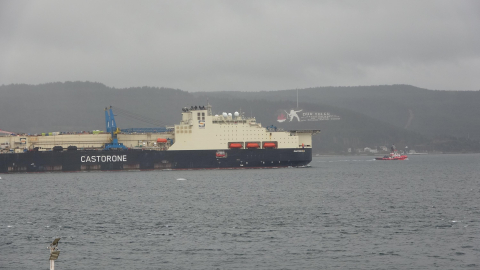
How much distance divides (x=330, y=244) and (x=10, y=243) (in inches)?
542

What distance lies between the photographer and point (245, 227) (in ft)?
93.6

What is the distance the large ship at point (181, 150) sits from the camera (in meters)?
70.3

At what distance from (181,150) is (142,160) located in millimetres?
4956

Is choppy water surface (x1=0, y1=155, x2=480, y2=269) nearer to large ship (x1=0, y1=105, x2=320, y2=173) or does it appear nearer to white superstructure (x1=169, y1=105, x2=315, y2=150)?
large ship (x1=0, y1=105, x2=320, y2=173)

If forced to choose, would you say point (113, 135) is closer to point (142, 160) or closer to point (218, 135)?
point (142, 160)

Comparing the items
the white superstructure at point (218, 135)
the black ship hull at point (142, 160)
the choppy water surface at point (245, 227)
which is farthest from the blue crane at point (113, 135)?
the choppy water surface at point (245, 227)

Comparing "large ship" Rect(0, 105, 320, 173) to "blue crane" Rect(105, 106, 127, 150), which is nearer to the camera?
"large ship" Rect(0, 105, 320, 173)

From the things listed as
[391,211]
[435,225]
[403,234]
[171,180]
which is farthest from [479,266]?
[171,180]

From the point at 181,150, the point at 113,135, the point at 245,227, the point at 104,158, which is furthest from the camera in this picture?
the point at 113,135

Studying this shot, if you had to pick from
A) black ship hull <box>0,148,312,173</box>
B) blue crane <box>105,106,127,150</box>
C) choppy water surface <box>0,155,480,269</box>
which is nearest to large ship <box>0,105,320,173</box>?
black ship hull <box>0,148,312,173</box>

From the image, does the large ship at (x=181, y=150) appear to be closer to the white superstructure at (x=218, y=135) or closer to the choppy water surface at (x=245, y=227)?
the white superstructure at (x=218, y=135)

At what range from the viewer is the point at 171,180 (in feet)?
190

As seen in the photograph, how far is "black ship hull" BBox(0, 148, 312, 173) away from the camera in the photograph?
70.2m

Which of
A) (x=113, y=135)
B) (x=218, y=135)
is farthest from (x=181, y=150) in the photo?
(x=113, y=135)
